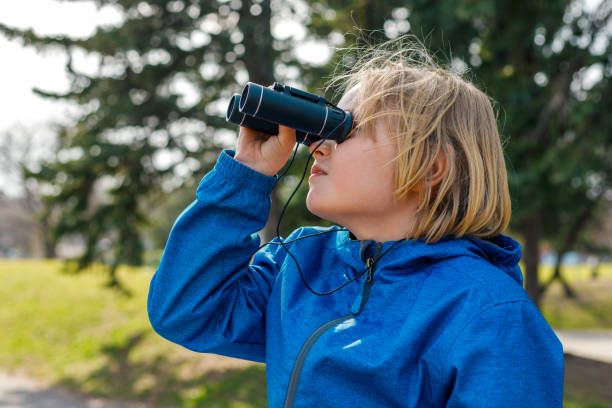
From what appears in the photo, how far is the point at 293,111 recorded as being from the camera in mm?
1212

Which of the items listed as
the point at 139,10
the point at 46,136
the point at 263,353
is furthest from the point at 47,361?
the point at 46,136

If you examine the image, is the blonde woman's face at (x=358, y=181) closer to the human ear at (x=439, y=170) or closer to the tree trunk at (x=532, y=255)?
the human ear at (x=439, y=170)

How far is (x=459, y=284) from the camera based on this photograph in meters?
1.02

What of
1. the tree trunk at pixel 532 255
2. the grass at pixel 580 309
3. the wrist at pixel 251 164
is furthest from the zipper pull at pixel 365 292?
the grass at pixel 580 309

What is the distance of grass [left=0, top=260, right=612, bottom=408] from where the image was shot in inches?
244

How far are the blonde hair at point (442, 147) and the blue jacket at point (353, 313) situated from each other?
0.22 feet

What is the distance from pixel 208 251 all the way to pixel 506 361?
717mm

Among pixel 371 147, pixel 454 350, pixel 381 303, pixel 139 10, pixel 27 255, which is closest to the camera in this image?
pixel 454 350

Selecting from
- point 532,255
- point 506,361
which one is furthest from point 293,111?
point 532,255

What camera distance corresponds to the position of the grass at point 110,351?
6.19m

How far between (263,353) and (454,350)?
0.69 m

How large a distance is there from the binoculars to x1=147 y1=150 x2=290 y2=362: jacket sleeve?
0.15 m

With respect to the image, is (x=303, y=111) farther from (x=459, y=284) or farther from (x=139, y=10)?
(x=139, y=10)

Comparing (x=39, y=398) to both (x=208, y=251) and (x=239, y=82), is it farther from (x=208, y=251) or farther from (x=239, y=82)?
(x=208, y=251)
